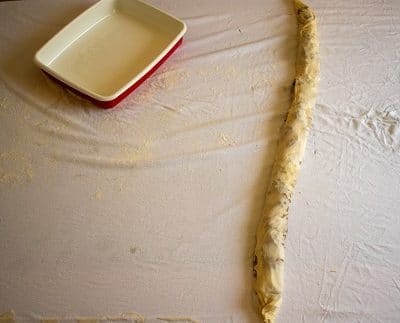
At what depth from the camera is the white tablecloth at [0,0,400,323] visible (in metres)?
0.73

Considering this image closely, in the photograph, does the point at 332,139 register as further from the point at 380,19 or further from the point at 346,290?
the point at 380,19

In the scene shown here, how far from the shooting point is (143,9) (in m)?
1.07

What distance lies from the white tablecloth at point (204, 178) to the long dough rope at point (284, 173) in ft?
0.08

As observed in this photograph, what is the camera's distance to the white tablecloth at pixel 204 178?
28.6 inches

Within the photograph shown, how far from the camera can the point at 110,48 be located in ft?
3.37

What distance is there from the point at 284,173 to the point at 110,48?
1.89 ft

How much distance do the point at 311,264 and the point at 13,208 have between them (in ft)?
2.07

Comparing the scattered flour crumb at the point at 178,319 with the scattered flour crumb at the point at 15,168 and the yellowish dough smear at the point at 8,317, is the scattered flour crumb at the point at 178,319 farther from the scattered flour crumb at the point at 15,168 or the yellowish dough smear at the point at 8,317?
the scattered flour crumb at the point at 15,168

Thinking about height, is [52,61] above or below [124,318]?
above

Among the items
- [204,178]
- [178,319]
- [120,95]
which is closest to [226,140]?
[204,178]

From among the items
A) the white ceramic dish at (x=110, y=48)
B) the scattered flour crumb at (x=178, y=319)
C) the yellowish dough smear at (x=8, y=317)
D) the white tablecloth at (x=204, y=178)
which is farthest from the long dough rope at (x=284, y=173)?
the yellowish dough smear at (x=8, y=317)

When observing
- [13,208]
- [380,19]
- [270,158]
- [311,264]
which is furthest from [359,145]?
[13,208]

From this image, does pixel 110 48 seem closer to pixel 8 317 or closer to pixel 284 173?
pixel 284 173

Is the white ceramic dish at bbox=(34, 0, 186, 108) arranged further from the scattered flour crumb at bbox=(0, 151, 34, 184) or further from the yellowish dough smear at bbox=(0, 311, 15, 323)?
the yellowish dough smear at bbox=(0, 311, 15, 323)
